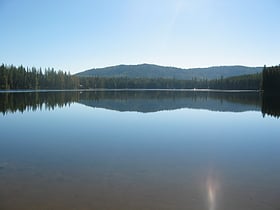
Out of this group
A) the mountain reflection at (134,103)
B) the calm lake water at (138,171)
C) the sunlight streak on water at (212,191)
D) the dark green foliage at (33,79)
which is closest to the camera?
the sunlight streak on water at (212,191)

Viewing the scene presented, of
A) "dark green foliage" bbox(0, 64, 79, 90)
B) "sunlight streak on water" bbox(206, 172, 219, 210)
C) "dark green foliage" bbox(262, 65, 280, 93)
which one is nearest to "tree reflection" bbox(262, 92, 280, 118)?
"sunlight streak on water" bbox(206, 172, 219, 210)

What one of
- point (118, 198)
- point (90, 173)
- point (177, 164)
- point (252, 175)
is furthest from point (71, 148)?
point (252, 175)

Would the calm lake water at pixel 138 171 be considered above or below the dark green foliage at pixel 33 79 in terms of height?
below

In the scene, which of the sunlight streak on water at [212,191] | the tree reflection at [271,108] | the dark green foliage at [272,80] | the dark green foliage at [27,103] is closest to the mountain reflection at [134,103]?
the dark green foliage at [27,103]

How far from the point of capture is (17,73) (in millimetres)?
121000

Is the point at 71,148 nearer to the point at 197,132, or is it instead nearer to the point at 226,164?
the point at 226,164

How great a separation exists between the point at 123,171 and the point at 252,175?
208 inches

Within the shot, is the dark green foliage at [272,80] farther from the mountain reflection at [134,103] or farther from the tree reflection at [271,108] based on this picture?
the tree reflection at [271,108]

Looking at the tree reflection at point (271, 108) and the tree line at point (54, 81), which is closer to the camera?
the tree reflection at point (271, 108)

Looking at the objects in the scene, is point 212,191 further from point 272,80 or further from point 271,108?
point 272,80

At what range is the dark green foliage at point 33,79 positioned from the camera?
113 meters

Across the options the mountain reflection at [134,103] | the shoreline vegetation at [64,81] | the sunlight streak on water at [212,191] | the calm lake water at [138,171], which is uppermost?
the shoreline vegetation at [64,81]

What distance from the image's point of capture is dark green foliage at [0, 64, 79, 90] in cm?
11256

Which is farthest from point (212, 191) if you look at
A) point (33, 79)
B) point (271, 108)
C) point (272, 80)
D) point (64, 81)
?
point (64, 81)
